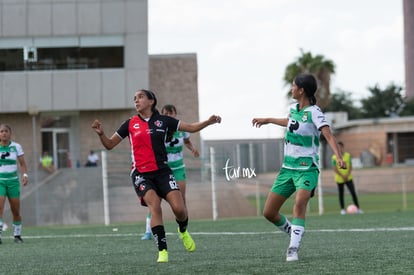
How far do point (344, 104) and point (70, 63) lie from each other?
47.8 m

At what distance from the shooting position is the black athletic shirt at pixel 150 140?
1048 centimetres

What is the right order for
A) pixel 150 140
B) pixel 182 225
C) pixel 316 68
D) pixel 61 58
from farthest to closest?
pixel 316 68, pixel 61 58, pixel 182 225, pixel 150 140

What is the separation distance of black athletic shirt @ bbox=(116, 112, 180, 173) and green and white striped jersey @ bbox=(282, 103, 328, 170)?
1372 mm

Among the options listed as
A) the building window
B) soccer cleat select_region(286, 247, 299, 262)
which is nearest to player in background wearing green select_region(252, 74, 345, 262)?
soccer cleat select_region(286, 247, 299, 262)

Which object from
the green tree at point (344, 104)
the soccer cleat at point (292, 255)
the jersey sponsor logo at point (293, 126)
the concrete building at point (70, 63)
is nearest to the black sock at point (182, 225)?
the soccer cleat at point (292, 255)

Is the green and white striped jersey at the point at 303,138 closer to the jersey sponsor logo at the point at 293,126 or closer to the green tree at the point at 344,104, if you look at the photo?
the jersey sponsor logo at the point at 293,126

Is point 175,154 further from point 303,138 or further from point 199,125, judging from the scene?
point 303,138

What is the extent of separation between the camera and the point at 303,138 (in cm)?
1010

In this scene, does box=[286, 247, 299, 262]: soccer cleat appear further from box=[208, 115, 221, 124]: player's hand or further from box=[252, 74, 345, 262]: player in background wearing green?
box=[208, 115, 221, 124]: player's hand

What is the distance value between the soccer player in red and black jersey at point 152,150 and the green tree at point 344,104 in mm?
79898

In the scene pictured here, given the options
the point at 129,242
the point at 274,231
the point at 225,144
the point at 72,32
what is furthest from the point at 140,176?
the point at 72,32

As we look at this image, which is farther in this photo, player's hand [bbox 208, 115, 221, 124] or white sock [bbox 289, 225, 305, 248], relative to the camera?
player's hand [bbox 208, 115, 221, 124]

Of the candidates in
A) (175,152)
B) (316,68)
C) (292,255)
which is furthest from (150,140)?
(316,68)

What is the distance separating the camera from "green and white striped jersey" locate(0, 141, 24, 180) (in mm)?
15781
